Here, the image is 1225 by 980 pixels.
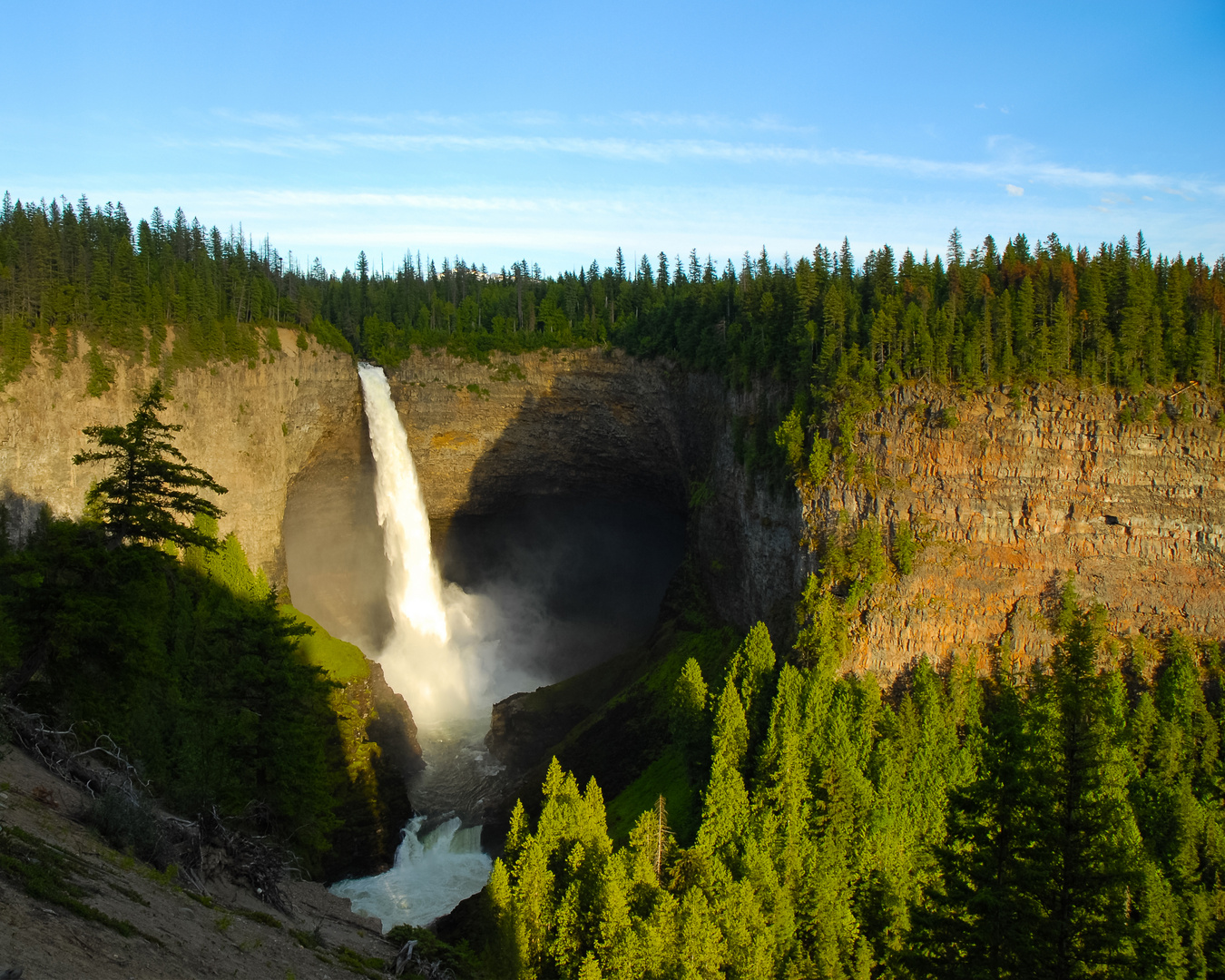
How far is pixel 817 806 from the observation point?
47.3 metres

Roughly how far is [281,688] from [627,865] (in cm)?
1484

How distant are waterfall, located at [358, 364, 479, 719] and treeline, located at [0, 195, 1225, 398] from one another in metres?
5.35

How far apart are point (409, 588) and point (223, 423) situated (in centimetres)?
2134

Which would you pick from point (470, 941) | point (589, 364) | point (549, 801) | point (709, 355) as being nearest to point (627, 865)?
point (549, 801)

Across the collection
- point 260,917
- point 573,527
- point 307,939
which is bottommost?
point 573,527

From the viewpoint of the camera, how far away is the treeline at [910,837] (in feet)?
87.7

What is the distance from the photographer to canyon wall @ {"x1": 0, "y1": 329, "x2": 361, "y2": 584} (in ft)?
198

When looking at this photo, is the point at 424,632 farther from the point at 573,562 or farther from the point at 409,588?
the point at 573,562

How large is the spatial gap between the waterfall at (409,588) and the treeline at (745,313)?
5.35 metres

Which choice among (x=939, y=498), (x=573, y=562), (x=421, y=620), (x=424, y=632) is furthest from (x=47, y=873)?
(x=573, y=562)

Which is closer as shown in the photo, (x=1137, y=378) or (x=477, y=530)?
(x=1137, y=378)

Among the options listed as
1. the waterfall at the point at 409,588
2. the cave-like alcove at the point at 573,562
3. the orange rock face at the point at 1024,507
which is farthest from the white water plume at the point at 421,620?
the orange rock face at the point at 1024,507

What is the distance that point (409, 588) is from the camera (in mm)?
84500

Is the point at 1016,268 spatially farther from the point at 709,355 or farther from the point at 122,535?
the point at 122,535
